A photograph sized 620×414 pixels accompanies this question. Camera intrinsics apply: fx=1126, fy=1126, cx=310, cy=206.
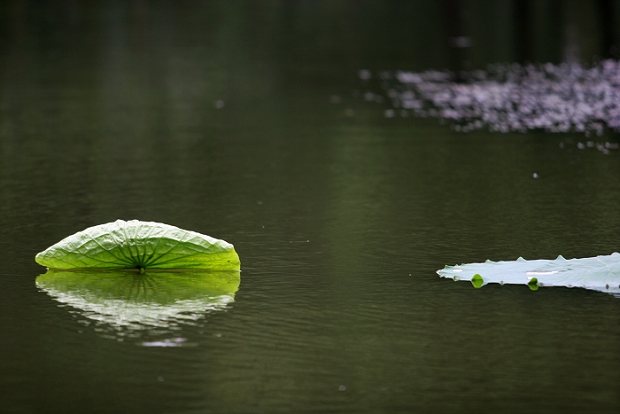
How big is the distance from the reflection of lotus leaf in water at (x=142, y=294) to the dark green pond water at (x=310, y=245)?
0.27 ft

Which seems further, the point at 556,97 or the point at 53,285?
the point at 556,97

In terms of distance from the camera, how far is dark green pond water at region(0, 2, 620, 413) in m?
3.90

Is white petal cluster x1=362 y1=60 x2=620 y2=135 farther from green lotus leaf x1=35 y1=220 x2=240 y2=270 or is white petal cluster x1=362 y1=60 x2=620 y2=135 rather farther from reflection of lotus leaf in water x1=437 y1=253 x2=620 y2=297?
green lotus leaf x1=35 y1=220 x2=240 y2=270

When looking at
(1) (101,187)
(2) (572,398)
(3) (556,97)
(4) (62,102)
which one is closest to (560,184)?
(1) (101,187)

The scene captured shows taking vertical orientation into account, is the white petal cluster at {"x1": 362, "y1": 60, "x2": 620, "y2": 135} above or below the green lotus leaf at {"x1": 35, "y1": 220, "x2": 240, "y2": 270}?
above

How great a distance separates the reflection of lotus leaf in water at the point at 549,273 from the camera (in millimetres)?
5172

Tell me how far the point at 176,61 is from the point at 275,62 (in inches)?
70.1

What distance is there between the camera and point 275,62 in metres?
19.9

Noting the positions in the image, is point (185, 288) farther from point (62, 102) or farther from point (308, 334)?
point (62, 102)

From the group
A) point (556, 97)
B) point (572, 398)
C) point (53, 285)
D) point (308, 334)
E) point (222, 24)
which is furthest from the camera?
point (222, 24)

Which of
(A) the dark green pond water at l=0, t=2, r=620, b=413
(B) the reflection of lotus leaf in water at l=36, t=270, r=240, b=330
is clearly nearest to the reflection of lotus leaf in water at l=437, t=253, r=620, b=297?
(A) the dark green pond water at l=0, t=2, r=620, b=413

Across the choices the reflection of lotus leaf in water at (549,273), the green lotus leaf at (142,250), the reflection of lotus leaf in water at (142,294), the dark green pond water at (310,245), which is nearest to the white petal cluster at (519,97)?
the dark green pond water at (310,245)

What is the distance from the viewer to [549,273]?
5.33m

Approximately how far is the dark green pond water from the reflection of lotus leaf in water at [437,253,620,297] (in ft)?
0.33
